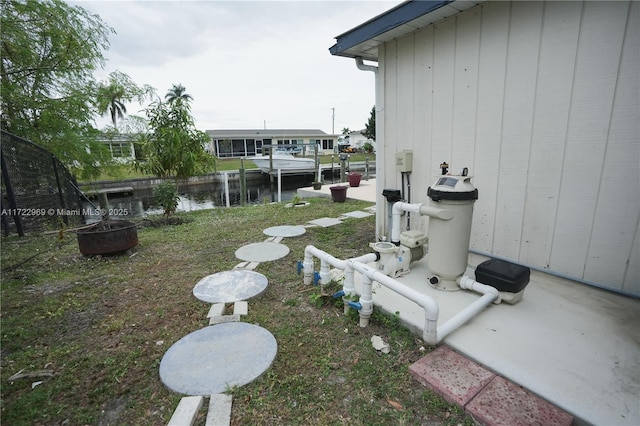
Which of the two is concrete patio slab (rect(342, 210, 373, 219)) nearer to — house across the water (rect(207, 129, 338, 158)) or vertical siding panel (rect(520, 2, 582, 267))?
vertical siding panel (rect(520, 2, 582, 267))

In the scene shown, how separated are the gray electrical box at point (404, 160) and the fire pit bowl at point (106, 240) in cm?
346

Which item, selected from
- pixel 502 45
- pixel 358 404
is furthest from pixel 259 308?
pixel 502 45

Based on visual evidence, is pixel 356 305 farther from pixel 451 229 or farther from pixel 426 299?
pixel 451 229

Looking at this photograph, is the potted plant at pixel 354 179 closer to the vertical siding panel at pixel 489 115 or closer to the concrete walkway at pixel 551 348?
the vertical siding panel at pixel 489 115

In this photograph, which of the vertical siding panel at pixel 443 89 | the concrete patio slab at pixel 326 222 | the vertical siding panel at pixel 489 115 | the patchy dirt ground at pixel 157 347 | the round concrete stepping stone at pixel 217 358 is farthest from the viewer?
the concrete patio slab at pixel 326 222

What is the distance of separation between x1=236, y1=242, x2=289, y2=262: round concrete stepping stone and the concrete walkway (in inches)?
60.1

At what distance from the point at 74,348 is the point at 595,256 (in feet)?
12.8

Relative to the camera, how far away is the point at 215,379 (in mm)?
1575

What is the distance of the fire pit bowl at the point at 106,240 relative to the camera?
3369 mm

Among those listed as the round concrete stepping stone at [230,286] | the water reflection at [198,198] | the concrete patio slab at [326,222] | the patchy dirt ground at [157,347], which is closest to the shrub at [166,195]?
the patchy dirt ground at [157,347]

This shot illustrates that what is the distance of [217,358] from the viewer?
173cm

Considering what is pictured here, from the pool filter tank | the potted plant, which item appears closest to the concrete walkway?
the pool filter tank

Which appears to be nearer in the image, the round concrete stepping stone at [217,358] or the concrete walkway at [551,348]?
the concrete walkway at [551,348]

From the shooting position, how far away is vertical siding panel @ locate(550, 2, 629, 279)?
75.7 inches
